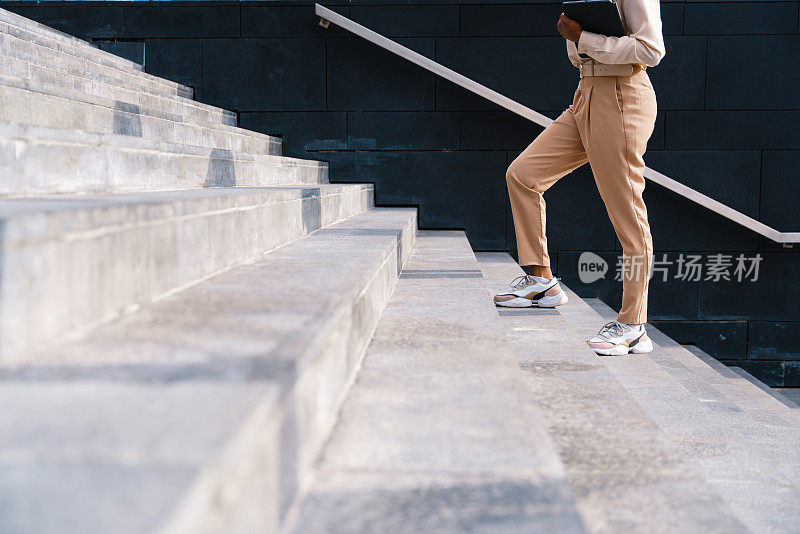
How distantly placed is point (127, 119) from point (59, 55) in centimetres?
129

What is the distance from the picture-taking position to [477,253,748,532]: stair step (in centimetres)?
122

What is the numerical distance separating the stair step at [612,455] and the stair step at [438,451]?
0.51 ft

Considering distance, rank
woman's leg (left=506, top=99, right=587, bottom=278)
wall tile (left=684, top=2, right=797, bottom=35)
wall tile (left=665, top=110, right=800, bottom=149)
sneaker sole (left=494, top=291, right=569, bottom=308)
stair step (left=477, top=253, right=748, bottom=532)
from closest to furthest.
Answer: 1. stair step (left=477, top=253, right=748, bottom=532)
2. woman's leg (left=506, top=99, right=587, bottom=278)
3. sneaker sole (left=494, top=291, right=569, bottom=308)
4. wall tile (left=684, top=2, right=797, bottom=35)
5. wall tile (left=665, top=110, right=800, bottom=149)

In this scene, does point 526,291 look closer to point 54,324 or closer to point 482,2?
point 54,324

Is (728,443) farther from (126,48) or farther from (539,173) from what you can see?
(126,48)

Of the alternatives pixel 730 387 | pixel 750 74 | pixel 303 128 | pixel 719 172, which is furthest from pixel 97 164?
pixel 750 74

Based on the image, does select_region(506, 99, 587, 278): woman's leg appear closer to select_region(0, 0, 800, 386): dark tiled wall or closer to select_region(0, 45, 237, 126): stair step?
select_region(0, 45, 237, 126): stair step

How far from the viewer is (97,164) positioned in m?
2.03

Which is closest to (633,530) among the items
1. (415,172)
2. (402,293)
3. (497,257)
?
(402,293)

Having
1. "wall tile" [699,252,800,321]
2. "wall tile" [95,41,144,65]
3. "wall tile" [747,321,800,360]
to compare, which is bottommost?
"wall tile" [747,321,800,360]

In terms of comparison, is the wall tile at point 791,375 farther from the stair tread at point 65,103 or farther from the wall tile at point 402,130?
the stair tread at point 65,103

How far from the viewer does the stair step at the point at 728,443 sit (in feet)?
6.09

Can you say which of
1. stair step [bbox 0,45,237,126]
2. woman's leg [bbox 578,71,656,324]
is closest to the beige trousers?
woman's leg [bbox 578,71,656,324]

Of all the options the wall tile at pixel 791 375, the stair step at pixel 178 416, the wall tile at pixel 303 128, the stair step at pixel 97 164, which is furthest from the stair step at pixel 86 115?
the wall tile at pixel 791 375
